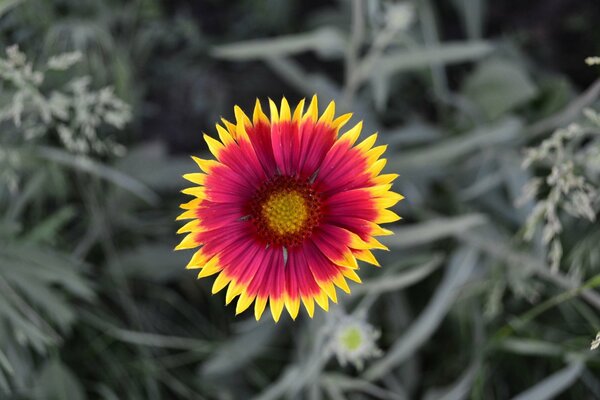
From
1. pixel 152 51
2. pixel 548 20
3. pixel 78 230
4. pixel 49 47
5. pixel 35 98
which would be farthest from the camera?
pixel 548 20

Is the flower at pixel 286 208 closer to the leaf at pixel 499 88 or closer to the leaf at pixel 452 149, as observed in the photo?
the leaf at pixel 452 149

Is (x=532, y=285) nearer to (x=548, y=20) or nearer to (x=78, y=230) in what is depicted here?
(x=548, y=20)

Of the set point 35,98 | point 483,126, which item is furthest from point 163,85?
point 483,126

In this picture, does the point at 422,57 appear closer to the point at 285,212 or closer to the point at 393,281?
the point at 393,281

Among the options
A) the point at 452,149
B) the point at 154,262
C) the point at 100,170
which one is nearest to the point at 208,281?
the point at 154,262

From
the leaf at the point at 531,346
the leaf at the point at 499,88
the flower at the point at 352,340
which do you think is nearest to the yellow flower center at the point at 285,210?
the flower at the point at 352,340

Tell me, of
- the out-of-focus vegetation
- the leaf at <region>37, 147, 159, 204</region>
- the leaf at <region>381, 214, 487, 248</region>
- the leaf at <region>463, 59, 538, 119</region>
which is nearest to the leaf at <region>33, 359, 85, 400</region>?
the out-of-focus vegetation

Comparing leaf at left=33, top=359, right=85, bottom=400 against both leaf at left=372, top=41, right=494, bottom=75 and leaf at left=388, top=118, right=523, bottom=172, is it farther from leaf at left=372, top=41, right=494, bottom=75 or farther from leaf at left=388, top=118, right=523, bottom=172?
leaf at left=372, top=41, right=494, bottom=75

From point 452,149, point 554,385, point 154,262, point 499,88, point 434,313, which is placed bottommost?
point 554,385
